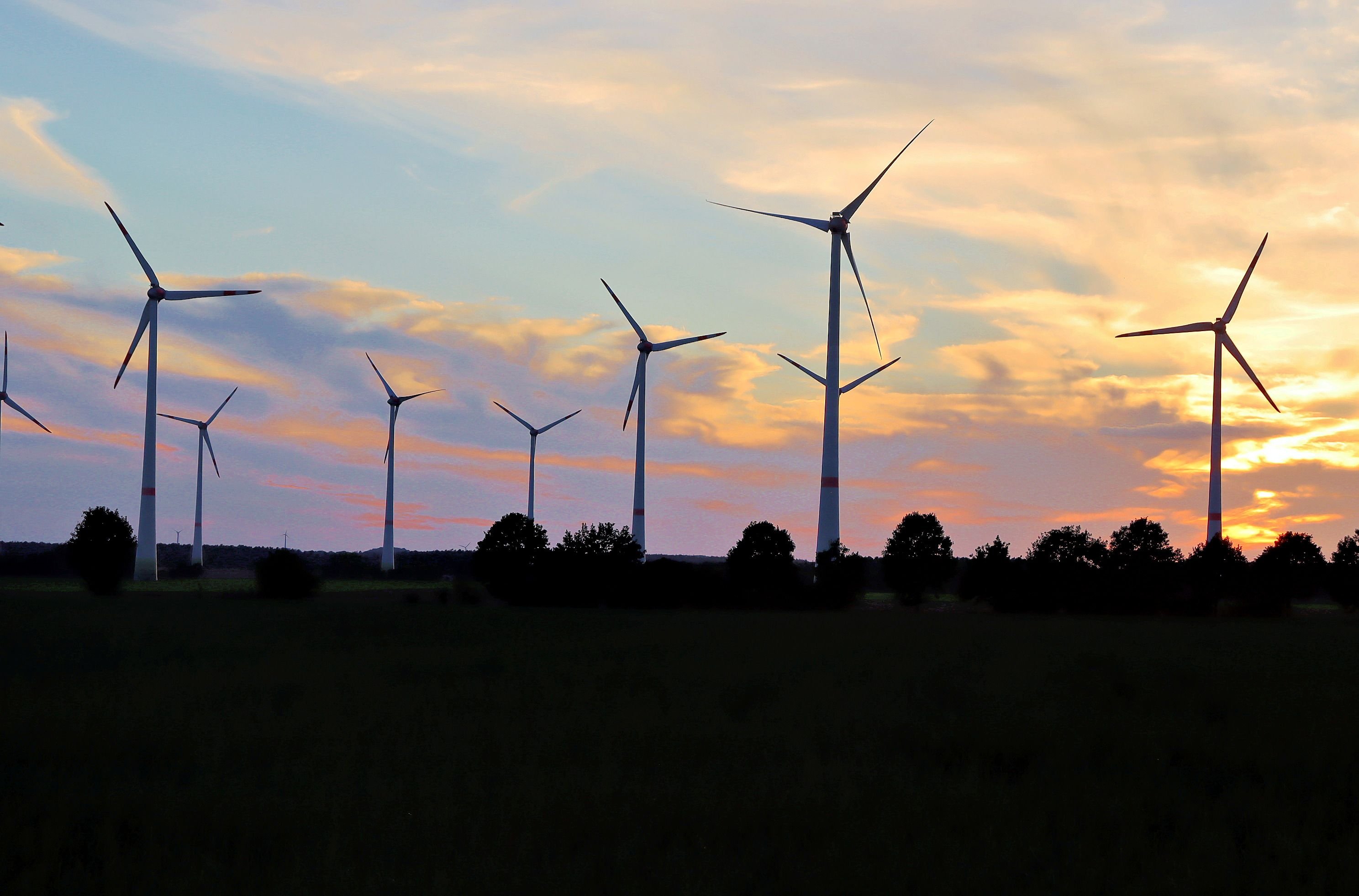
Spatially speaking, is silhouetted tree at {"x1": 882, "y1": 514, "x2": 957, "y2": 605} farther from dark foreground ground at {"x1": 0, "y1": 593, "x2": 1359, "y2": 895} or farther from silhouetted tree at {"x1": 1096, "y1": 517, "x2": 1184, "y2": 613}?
dark foreground ground at {"x1": 0, "y1": 593, "x2": 1359, "y2": 895}

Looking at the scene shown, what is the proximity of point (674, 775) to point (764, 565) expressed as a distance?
4062 inches

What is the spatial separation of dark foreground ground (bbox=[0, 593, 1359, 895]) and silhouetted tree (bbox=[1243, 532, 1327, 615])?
7470 cm

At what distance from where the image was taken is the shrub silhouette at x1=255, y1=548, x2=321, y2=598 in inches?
4963

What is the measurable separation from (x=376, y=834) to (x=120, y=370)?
133 m

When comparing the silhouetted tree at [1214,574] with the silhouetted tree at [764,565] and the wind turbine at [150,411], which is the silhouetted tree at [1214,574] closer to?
the silhouetted tree at [764,565]

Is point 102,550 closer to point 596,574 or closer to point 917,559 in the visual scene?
point 596,574

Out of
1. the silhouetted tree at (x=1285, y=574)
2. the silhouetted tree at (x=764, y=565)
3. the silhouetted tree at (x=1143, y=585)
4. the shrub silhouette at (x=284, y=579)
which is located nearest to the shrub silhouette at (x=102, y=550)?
the shrub silhouette at (x=284, y=579)

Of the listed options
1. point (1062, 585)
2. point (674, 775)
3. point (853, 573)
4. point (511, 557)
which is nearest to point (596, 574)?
point (511, 557)

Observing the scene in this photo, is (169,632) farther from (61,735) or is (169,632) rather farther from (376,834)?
(376,834)

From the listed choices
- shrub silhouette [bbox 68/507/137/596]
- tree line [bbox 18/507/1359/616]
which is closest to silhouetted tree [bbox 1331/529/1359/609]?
tree line [bbox 18/507/1359/616]

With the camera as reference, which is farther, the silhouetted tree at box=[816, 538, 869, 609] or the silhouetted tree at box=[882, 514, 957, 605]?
the silhouetted tree at box=[882, 514, 957, 605]

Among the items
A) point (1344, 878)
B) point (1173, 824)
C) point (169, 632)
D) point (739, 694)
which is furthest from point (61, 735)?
point (169, 632)

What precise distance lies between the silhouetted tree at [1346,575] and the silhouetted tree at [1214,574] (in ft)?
42.8

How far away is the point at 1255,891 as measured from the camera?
1806 centimetres
